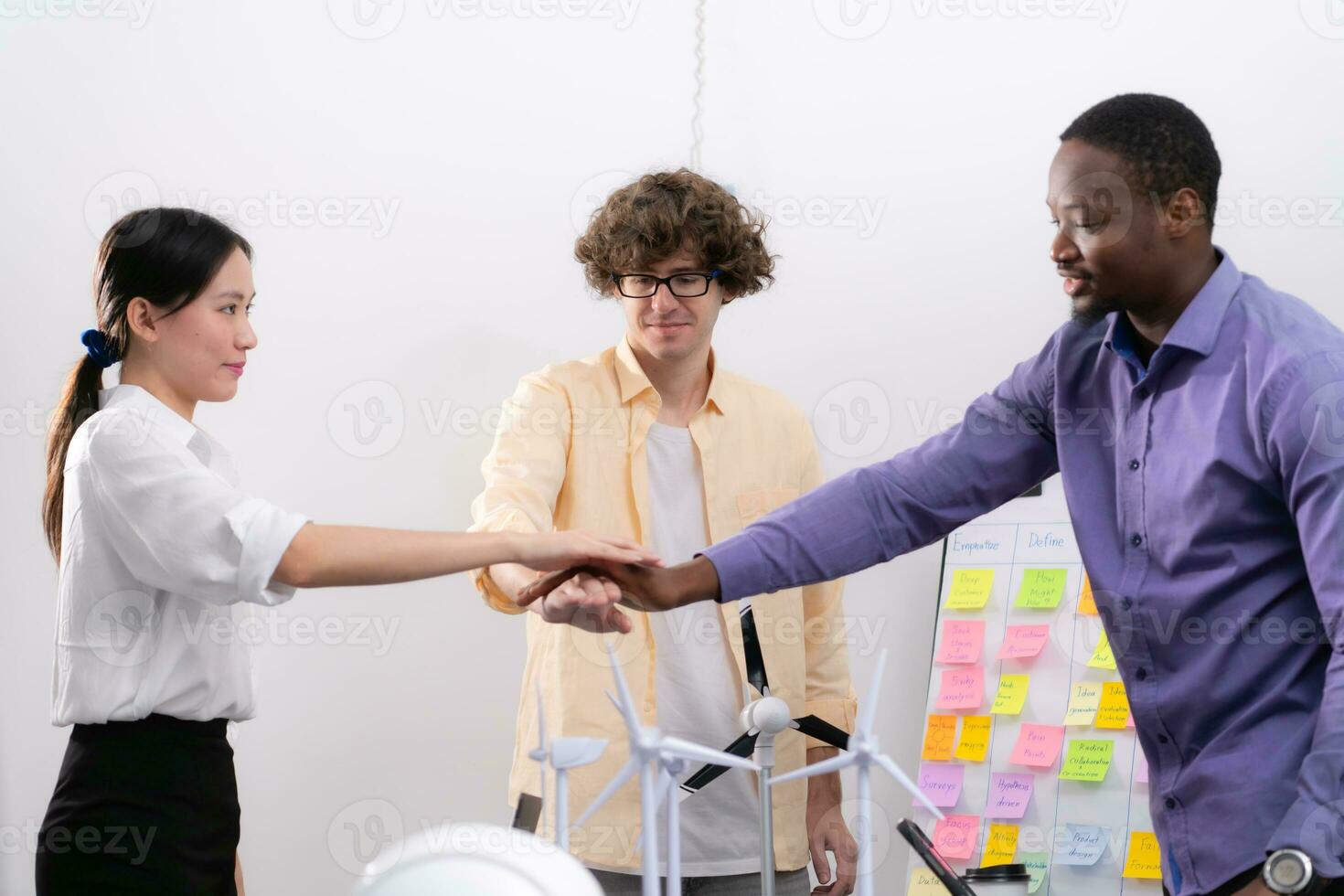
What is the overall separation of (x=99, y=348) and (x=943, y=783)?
7.45 feet

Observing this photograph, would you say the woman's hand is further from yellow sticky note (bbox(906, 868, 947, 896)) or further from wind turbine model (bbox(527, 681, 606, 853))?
yellow sticky note (bbox(906, 868, 947, 896))

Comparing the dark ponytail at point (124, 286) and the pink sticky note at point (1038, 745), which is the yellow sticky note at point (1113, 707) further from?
the dark ponytail at point (124, 286)

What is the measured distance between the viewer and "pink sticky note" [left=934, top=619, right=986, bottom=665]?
3.33 meters

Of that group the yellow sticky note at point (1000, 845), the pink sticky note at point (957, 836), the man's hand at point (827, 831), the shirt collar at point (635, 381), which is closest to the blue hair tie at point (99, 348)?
the shirt collar at point (635, 381)

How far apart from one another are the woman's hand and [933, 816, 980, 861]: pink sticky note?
158cm

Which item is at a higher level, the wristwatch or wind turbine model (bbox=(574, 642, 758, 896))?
wind turbine model (bbox=(574, 642, 758, 896))

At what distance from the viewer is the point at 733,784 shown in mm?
2375

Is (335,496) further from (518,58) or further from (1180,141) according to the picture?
(1180,141)

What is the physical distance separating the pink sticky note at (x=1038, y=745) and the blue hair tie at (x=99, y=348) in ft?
7.60

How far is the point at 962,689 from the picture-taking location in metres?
3.33

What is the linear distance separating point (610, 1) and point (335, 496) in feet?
5.15

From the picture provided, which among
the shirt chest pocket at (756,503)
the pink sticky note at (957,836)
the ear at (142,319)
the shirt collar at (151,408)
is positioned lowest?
the pink sticky note at (957,836)

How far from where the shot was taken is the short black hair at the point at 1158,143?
183 cm

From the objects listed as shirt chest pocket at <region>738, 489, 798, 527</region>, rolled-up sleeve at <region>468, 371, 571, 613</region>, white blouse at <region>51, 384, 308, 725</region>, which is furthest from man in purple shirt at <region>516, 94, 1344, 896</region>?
white blouse at <region>51, 384, 308, 725</region>
